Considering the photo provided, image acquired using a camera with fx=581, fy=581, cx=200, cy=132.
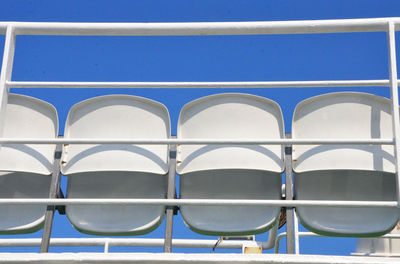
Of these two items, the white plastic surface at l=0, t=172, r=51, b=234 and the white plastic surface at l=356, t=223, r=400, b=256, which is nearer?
the white plastic surface at l=0, t=172, r=51, b=234

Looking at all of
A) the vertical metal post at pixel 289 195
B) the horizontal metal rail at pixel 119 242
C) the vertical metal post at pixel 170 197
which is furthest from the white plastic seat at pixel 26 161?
the horizontal metal rail at pixel 119 242

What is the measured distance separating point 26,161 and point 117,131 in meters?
0.36

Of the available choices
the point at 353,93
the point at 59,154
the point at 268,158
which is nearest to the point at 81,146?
the point at 59,154

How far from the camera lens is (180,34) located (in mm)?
2152

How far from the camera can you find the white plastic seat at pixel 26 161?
7.23 ft

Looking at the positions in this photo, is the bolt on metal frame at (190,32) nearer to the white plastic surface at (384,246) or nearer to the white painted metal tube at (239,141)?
the white painted metal tube at (239,141)

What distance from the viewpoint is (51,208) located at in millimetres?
2113

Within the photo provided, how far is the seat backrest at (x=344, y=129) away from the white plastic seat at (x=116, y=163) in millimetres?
527

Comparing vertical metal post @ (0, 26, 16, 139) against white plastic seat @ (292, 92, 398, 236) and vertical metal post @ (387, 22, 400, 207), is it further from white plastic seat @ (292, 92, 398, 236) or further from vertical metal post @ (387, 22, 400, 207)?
vertical metal post @ (387, 22, 400, 207)

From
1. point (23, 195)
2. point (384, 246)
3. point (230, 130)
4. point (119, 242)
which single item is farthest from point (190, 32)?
point (384, 246)

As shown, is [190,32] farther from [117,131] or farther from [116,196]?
[116,196]

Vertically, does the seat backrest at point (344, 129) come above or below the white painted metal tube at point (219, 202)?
above

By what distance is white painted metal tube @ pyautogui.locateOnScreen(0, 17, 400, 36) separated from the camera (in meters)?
2.07

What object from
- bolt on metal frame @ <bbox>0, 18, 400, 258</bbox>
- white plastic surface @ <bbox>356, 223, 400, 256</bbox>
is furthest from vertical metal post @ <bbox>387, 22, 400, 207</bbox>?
white plastic surface @ <bbox>356, 223, 400, 256</bbox>
